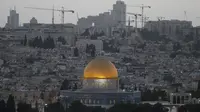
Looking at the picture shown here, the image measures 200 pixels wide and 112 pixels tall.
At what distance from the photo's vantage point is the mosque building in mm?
96312

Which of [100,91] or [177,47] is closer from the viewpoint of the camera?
[100,91]

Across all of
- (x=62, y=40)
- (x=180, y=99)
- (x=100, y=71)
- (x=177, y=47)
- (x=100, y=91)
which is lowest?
(x=180, y=99)

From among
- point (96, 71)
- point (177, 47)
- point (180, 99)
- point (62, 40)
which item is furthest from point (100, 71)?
point (177, 47)

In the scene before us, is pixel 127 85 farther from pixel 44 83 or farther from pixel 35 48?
pixel 35 48

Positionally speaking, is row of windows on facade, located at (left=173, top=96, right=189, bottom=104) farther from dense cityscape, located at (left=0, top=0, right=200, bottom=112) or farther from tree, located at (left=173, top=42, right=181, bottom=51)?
tree, located at (left=173, top=42, right=181, bottom=51)

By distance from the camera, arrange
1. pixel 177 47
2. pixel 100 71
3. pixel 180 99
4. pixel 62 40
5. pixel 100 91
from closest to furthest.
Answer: pixel 100 91, pixel 100 71, pixel 180 99, pixel 62 40, pixel 177 47

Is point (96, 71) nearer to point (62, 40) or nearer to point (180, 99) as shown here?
point (180, 99)

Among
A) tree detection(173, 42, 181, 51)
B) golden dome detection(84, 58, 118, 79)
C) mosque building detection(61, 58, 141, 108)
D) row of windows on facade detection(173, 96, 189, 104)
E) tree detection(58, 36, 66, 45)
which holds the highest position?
tree detection(58, 36, 66, 45)

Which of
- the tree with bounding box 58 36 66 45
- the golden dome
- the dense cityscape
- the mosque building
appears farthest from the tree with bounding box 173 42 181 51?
the golden dome

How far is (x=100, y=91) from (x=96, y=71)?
1.32 meters

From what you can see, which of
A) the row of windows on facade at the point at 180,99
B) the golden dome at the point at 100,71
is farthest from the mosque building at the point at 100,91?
the row of windows on facade at the point at 180,99

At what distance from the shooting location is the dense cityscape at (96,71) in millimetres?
96062

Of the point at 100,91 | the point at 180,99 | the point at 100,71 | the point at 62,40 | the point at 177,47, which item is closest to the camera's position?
the point at 100,91

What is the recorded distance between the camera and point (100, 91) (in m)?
96.9
